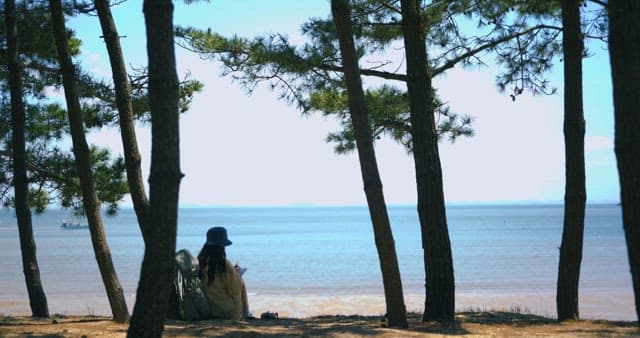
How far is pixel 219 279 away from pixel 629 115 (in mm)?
4554

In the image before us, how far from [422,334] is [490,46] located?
4.46m

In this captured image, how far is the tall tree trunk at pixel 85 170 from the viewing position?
7.07 meters

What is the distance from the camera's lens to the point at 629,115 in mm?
3699

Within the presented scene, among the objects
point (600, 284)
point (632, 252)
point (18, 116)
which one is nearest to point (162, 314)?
point (632, 252)

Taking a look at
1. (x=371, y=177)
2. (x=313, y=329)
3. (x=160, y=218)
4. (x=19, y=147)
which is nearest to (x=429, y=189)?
(x=371, y=177)

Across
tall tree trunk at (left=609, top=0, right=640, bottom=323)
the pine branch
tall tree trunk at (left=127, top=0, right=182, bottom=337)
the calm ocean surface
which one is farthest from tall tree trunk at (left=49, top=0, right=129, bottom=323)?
the calm ocean surface

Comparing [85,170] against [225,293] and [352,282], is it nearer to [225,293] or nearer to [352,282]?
[225,293]

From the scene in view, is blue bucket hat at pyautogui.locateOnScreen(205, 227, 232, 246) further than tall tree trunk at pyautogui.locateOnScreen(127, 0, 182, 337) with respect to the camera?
Yes

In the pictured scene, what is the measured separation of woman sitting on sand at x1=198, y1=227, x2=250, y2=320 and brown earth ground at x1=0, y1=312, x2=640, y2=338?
30cm

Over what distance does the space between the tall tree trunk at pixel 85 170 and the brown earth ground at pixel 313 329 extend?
0.26m

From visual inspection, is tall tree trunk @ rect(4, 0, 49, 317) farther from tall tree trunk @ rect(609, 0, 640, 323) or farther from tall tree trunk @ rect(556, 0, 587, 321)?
tall tree trunk @ rect(609, 0, 640, 323)

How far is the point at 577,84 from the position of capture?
8.00 m

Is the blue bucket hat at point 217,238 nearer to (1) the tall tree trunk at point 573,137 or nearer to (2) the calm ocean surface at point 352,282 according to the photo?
(1) the tall tree trunk at point 573,137

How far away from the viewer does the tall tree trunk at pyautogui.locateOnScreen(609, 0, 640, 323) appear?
12.0 feet
